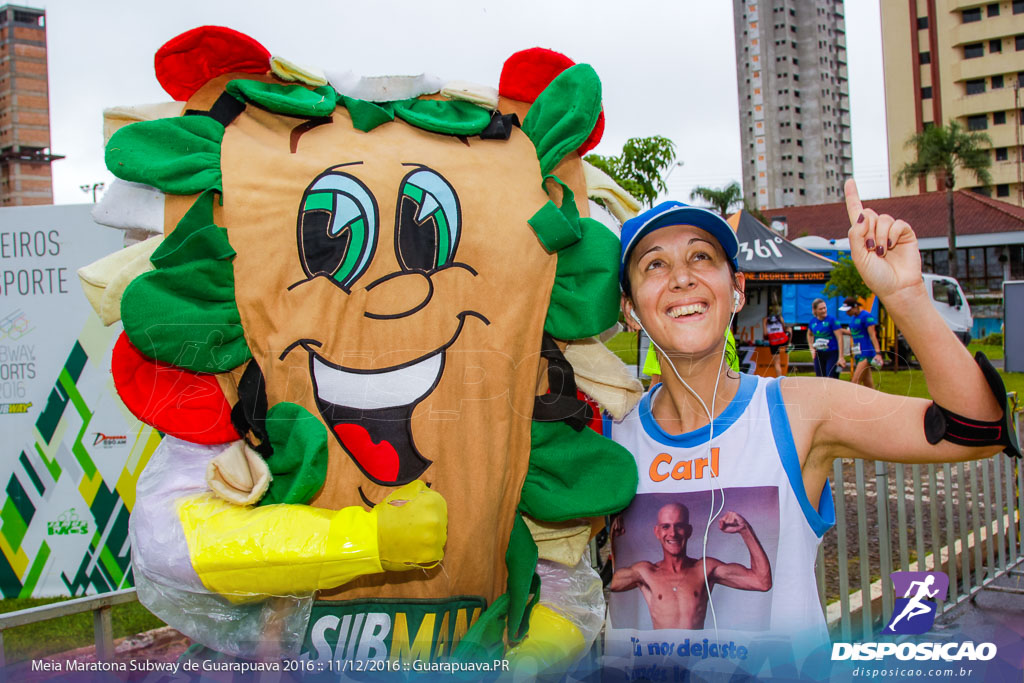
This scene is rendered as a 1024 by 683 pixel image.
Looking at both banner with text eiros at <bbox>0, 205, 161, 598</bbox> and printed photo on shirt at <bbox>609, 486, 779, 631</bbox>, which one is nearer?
printed photo on shirt at <bbox>609, 486, 779, 631</bbox>

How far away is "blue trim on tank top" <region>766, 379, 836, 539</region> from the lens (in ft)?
5.53

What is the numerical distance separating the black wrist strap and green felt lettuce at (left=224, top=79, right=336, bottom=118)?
142 cm

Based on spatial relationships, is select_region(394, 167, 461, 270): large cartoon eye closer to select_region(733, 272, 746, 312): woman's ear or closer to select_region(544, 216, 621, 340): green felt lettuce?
select_region(544, 216, 621, 340): green felt lettuce

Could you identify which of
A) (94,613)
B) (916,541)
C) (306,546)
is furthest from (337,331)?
(916,541)

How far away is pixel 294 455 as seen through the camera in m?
1.57

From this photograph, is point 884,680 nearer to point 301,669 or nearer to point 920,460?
point 920,460

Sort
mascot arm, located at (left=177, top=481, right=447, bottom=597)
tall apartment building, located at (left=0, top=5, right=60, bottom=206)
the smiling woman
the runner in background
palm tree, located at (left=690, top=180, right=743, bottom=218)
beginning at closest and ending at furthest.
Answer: mascot arm, located at (left=177, top=481, right=447, bottom=597) < the smiling woman < tall apartment building, located at (left=0, top=5, right=60, bottom=206) < the runner in background < palm tree, located at (left=690, top=180, right=743, bottom=218)

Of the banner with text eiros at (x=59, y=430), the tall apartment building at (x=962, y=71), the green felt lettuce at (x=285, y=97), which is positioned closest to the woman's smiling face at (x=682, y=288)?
the green felt lettuce at (x=285, y=97)

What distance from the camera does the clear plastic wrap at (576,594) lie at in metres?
1.84

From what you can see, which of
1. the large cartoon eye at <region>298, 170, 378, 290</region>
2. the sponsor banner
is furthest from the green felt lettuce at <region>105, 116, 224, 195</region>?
the sponsor banner

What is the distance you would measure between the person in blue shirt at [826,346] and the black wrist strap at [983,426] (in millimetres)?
597

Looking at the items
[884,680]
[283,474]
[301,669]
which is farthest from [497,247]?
[884,680]

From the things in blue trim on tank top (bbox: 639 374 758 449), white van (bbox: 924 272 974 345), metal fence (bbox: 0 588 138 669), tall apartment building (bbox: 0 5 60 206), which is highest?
tall apartment building (bbox: 0 5 60 206)

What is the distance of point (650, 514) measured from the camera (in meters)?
1.76
